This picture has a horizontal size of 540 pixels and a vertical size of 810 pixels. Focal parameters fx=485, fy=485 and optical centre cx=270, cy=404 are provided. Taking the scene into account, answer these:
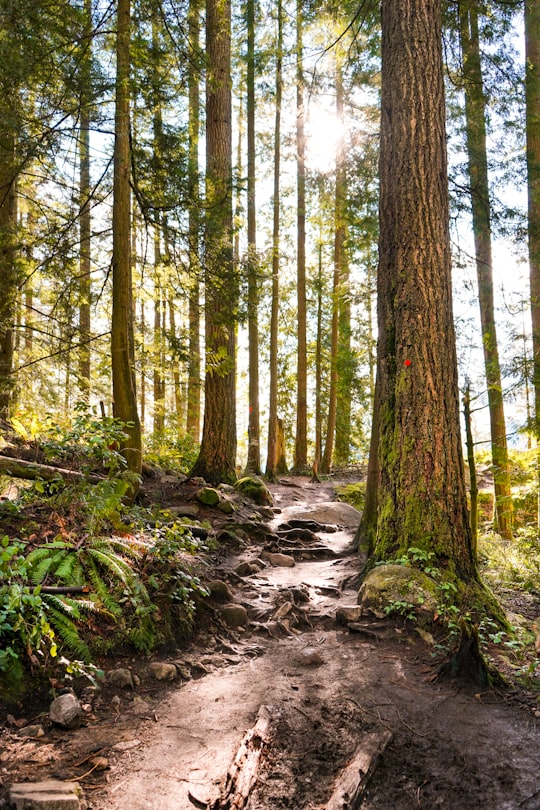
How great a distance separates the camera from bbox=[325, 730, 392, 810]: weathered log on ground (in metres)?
2.31

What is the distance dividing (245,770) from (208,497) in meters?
5.73

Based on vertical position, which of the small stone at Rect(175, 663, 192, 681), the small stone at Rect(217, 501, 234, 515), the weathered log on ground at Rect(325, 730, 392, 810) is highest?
the small stone at Rect(217, 501, 234, 515)

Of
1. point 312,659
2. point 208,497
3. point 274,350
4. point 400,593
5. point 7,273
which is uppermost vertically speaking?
point 274,350

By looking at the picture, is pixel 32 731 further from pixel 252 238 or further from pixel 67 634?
pixel 252 238

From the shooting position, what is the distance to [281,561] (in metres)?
7.01

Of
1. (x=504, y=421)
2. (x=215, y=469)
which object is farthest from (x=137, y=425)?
(x=504, y=421)

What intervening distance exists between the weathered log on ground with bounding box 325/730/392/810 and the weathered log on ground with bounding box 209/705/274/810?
16.0 inches

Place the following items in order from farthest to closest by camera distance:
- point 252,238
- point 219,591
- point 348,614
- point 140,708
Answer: point 252,238 < point 219,591 < point 348,614 < point 140,708

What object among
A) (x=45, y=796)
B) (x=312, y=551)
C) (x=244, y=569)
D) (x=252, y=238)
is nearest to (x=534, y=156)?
(x=252, y=238)

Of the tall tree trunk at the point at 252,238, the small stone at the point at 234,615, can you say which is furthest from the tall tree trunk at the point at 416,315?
the tall tree trunk at the point at 252,238

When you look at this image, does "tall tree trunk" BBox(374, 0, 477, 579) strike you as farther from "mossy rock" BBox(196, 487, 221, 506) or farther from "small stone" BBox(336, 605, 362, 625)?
"mossy rock" BBox(196, 487, 221, 506)

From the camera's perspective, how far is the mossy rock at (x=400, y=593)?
447 cm

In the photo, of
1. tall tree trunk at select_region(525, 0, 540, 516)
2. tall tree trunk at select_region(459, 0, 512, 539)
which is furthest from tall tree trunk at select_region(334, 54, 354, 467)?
tall tree trunk at select_region(525, 0, 540, 516)

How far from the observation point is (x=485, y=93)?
30.3ft
